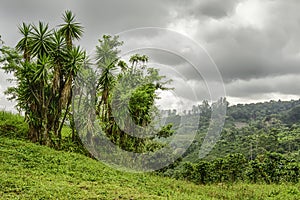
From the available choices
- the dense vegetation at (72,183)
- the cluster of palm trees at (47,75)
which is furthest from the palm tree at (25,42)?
the dense vegetation at (72,183)

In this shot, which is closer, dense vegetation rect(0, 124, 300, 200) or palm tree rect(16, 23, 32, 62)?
dense vegetation rect(0, 124, 300, 200)

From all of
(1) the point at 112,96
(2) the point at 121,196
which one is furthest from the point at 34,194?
(1) the point at 112,96

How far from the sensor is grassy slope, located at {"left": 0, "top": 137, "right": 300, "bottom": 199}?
311 inches

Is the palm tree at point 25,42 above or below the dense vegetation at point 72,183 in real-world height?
above

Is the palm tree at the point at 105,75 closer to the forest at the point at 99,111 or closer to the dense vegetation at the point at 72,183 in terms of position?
the forest at the point at 99,111

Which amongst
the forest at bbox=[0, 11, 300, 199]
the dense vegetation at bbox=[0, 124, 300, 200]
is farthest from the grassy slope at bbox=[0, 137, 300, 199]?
the forest at bbox=[0, 11, 300, 199]

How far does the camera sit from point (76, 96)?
1619 centimetres

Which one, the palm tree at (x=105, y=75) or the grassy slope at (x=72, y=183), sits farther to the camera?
the palm tree at (x=105, y=75)

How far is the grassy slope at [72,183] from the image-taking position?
7.91 meters

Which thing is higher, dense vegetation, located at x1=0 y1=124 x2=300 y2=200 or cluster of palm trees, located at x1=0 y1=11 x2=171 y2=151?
cluster of palm trees, located at x1=0 y1=11 x2=171 y2=151

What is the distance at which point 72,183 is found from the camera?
30.8 feet

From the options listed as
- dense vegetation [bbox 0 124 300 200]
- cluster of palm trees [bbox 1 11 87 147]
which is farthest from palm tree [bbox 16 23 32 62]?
dense vegetation [bbox 0 124 300 200]

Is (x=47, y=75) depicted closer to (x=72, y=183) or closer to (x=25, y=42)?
(x=25, y=42)

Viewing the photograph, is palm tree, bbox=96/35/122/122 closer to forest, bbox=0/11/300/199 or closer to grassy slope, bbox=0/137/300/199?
forest, bbox=0/11/300/199
